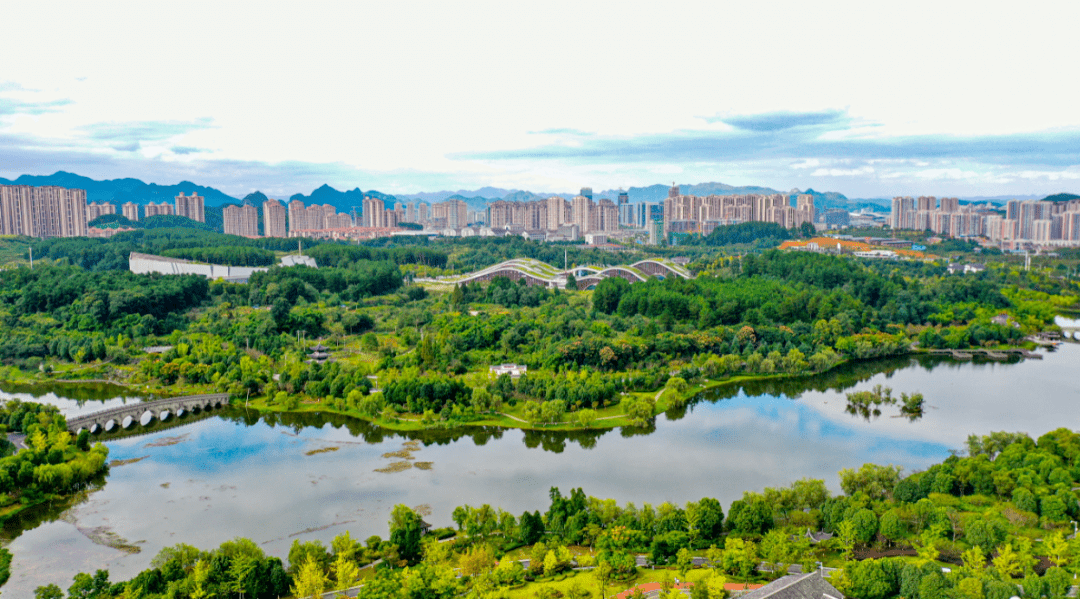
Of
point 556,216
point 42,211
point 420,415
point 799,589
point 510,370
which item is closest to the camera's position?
point 799,589

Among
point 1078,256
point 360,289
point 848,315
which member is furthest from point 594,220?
point 848,315

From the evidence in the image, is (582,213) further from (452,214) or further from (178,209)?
(178,209)

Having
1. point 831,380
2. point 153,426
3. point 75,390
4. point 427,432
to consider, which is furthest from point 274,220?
point 831,380

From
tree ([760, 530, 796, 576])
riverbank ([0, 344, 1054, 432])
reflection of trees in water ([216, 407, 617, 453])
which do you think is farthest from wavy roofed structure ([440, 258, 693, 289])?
tree ([760, 530, 796, 576])

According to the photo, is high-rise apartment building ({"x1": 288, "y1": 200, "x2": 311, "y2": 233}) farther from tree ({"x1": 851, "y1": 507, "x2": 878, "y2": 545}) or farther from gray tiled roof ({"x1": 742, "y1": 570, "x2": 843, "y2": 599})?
gray tiled roof ({"x1": 742, "y1": 570, "x2": 843, "y2": 599})

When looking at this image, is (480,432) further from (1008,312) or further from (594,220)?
(594,220)

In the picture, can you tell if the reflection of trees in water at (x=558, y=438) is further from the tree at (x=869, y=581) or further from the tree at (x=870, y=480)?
the tree at (x=869, y=581)

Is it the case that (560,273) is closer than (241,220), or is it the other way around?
(560,273)
